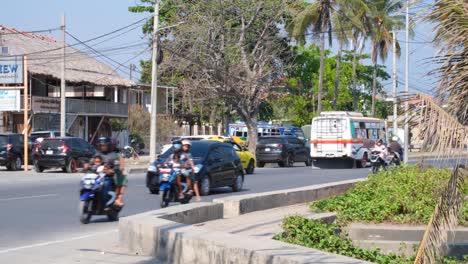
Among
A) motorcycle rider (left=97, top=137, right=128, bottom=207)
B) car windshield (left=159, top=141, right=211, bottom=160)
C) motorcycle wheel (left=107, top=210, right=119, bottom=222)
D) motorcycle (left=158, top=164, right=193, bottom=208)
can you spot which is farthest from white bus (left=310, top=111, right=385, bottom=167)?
motorcycle rider (left=97, top=137, right=128, bottom=207)

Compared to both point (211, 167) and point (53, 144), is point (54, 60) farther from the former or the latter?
point (211, 167)

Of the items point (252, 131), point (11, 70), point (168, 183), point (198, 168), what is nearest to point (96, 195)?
point (168, 183)

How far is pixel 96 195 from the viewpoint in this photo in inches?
576

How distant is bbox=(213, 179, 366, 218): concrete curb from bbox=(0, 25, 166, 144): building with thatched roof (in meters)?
31.1

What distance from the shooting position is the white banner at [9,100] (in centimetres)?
3572

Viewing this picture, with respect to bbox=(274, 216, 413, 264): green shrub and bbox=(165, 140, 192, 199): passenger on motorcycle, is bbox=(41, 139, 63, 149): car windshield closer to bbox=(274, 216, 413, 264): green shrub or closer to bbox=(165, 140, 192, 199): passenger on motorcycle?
bbox=(165, 140, 192, 199): passenger on motorcycle

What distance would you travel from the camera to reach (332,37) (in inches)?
2120

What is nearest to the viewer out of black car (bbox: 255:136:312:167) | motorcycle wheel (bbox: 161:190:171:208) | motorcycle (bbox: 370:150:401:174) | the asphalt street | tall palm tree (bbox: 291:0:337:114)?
the asphalt street

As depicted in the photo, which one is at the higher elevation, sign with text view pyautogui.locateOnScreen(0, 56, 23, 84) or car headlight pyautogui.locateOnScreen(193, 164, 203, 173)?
sign with text view pyautogui.locateOnScreen(0, 56, 23, 84)

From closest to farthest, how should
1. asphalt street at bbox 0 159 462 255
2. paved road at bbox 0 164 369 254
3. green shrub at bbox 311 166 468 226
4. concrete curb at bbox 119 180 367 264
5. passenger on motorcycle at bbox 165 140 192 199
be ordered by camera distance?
concrete curb at bbox 119 180 367 264
asphalt street at bbox 0 159 462 255
paved road at bbox 0 164 369 254
green shrub at bbox 311 166 468 226
passenger on motorcycle at bbox 165 140 192 199

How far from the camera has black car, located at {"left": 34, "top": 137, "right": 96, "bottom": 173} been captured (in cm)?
3359

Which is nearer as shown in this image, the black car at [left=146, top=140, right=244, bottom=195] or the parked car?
the black car at [left=146, top=140, right=244, bottom=195]

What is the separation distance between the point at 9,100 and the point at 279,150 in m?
14.6

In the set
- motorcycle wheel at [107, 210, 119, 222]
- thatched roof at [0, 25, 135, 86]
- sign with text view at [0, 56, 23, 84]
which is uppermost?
thatched roof at [0, 25, 135, 86]
